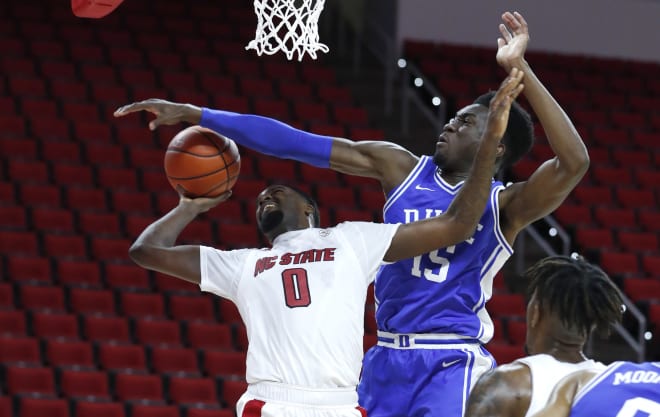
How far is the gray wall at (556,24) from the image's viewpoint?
1505 cm

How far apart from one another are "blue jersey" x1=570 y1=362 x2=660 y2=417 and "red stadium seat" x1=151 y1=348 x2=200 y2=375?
613 cm

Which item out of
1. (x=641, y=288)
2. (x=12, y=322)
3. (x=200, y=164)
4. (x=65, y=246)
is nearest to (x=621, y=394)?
(x=200, y=164)

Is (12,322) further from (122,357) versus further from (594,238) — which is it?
(594,238)

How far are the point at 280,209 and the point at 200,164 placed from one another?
1.23 feet

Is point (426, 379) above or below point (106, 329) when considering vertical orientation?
above

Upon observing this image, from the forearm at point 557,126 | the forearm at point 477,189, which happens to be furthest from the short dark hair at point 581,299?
the forearm at point 557,126

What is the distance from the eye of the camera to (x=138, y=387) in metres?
8.50

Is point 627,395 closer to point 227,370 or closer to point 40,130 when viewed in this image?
point 227,370

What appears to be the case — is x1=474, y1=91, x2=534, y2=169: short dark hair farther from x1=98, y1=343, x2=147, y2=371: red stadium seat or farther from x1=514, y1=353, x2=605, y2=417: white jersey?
x1=98, y1=343, x2=147, y2=371: red stadium seat

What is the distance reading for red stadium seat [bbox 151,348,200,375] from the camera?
8.86 m

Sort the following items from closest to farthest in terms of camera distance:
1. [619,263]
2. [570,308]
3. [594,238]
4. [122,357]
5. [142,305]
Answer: [570,308] → [122,357] → [142,305] → [619,263] → [594,238]

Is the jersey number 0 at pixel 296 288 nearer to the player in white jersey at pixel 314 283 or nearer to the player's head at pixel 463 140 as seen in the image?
the player in white jersey at pixel 314 283

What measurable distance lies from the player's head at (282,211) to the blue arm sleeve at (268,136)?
0.19 metres

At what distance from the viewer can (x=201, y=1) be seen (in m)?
14.6
